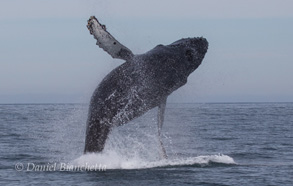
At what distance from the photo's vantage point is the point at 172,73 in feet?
47.8

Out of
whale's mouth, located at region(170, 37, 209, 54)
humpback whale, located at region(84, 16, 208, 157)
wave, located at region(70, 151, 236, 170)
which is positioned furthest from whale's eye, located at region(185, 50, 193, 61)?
wave, located at region(70, 151, 236, 170)

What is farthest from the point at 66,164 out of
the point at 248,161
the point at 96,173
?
the point at 248,161

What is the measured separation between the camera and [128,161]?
50.0ft

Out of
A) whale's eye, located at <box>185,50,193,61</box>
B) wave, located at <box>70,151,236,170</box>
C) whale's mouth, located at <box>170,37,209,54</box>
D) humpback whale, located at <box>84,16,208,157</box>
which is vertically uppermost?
whale's mouth, located at <box>170,37,209,54</box>

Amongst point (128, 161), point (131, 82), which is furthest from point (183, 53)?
point (128, 161)

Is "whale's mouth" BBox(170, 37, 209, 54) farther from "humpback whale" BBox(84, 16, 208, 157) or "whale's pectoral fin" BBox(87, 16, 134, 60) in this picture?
"whale's pectoral fin" BBox(87, 16, 134, 60)

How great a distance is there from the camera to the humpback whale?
13.7 m

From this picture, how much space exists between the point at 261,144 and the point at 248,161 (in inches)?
240

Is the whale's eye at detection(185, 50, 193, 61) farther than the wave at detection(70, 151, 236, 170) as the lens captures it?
Yes

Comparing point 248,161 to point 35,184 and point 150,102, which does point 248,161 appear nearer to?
point 150,102

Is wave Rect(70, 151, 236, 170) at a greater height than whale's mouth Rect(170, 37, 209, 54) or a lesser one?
lesser

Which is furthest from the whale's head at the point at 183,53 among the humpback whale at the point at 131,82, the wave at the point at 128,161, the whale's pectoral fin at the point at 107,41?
the wave at the point at 128,161

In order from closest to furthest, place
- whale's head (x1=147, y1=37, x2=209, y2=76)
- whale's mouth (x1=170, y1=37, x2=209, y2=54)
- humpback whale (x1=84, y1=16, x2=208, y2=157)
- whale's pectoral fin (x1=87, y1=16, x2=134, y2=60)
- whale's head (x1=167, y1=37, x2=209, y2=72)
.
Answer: humpback whale (x1=84, y1=16, x2=208, y2=157), whale's pectoral fin (x1=87, y1=16, x2=134, y2=60), whale's head (x1=147, y1=37, x2=209, y2=76), whale's head (x1=167, y1=37, x2=209, y2=72), whale's mouth (x1=170, y1=37, x2=209, y2=54)

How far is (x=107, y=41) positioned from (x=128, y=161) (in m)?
3.35
